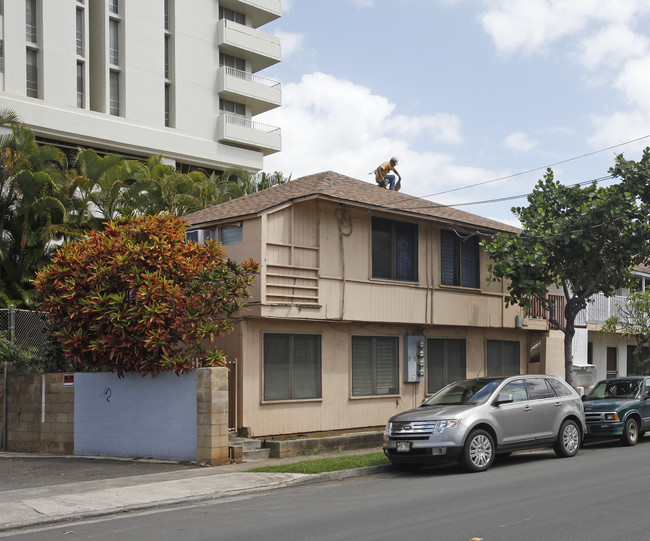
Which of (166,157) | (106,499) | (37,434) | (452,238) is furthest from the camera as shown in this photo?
(166,157)

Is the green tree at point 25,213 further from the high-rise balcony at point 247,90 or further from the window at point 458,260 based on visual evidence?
the high-rise balcony at point 247,90

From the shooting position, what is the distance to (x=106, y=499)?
11070mm

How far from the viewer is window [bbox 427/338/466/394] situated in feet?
68.3

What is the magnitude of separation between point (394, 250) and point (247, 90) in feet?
91.7

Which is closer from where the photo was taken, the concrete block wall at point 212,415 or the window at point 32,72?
the concrete block wall at point 212,415

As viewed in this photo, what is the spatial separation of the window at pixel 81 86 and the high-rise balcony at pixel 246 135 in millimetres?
7877

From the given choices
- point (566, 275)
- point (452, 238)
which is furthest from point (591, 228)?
point (452, 238)

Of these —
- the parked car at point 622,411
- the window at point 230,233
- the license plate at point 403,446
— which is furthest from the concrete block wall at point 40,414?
the parked car at point 622,411

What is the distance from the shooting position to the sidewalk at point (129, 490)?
33.8ft

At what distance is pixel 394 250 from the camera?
1969 centimetres

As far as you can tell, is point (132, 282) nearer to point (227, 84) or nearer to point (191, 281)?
point (191, 281)

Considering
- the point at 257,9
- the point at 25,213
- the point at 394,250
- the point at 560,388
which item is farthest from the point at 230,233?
the point at 257,9

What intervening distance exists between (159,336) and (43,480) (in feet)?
10.4

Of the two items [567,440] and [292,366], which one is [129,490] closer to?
[292,366]
